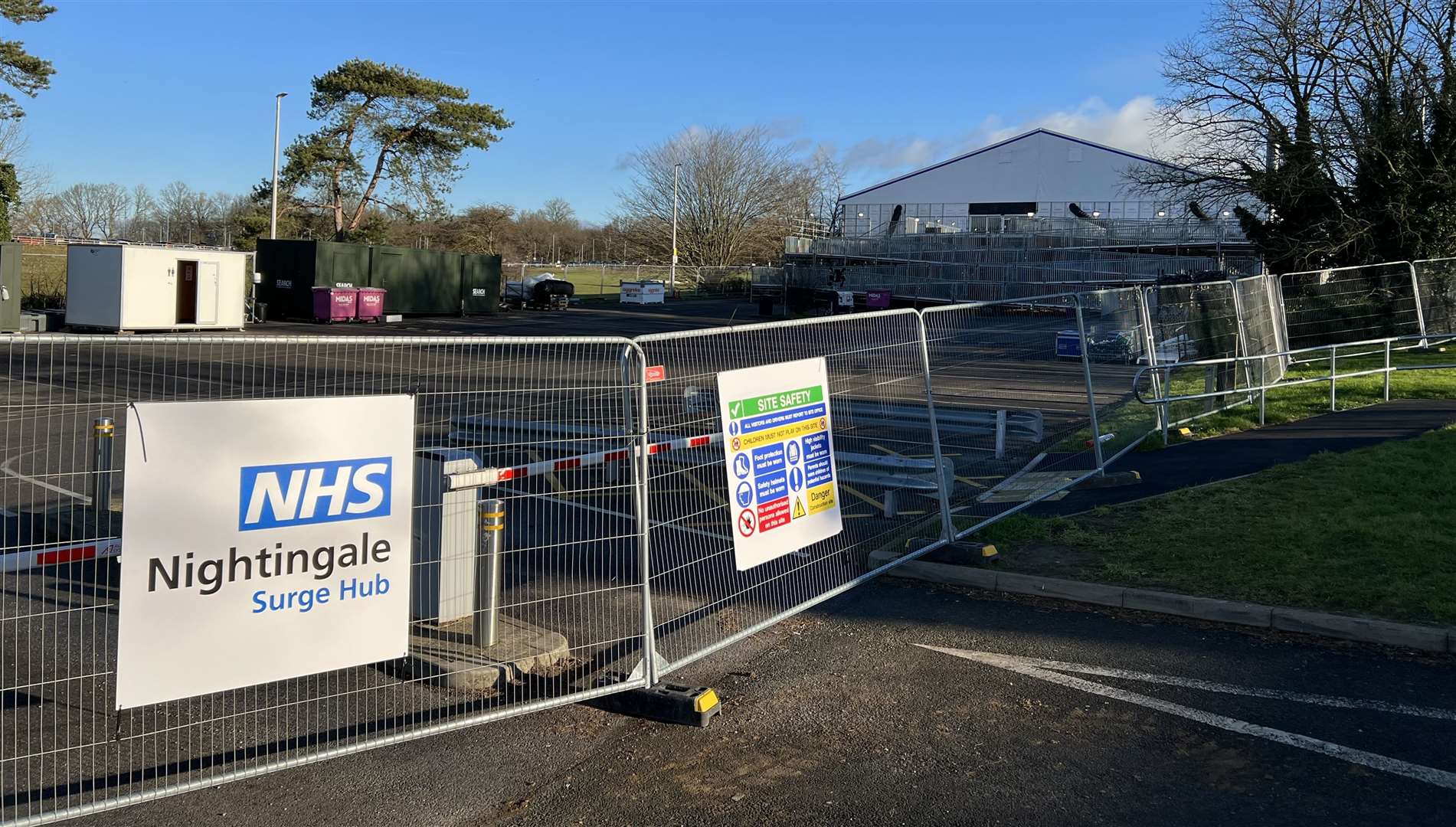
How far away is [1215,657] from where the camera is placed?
639 centimetres

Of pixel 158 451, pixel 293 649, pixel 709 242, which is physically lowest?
pixel 293 649

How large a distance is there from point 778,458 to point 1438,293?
1984cm

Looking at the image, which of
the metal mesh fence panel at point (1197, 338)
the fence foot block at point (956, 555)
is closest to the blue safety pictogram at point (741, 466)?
the fence foot block at point (956, 555)

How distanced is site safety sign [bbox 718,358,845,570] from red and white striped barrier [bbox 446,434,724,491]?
23 centimetres

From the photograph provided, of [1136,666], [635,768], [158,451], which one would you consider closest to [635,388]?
[635,768]

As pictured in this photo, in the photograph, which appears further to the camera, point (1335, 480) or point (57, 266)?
point (57, 266)

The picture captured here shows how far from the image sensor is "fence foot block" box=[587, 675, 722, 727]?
5477 mm

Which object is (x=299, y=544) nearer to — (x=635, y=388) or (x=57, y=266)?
(x=635, y=388)

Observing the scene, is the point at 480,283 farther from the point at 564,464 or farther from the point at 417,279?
the point at 564,464

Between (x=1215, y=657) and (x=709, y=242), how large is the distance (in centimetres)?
7216

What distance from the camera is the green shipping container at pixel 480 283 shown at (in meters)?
47.6

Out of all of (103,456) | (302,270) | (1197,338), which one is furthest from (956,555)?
(302,270)

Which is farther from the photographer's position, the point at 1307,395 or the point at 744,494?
the point at 1307,395

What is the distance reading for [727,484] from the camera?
627 cm
